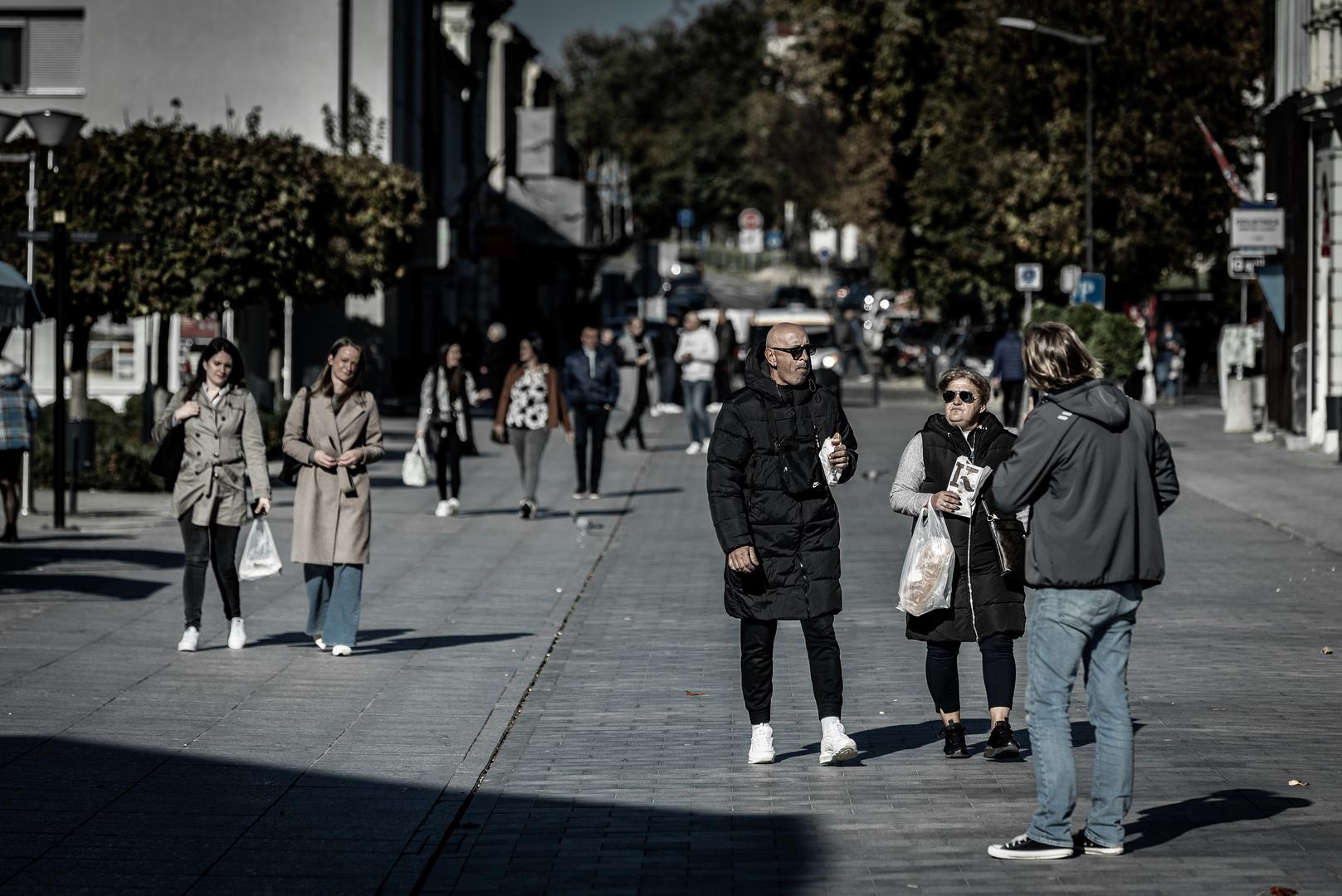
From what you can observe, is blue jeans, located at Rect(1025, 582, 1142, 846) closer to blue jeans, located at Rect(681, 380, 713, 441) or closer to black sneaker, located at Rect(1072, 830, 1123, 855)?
black sneaker, located at Rect(1072, 830, 1123, 855)

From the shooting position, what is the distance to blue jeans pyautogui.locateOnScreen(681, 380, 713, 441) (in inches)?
1032

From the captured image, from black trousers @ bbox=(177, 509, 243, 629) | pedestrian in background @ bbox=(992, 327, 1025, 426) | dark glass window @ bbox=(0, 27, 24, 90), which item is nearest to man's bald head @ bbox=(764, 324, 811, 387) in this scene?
black trousers @ bbox=(177, 509, 243, 629)

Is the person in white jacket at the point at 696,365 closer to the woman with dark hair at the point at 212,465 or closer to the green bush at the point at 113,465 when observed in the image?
the green bush at the point at 113,465

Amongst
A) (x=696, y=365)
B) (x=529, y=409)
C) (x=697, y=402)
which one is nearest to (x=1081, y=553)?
(x=529, y=409)

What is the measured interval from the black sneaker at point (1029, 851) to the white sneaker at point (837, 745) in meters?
1.51

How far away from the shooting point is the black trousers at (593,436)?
20.7 metres

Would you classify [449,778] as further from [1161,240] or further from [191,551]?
[1161,240]

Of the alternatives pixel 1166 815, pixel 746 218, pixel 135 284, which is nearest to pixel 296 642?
pixel 1166 815

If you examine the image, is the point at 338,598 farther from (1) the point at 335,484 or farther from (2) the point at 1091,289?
(2) the point at 1091,289

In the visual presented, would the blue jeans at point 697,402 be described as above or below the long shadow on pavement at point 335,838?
above

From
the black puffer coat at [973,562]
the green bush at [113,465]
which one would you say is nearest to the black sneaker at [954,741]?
the black puffer coat at [973,562]

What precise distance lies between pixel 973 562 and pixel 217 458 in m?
4.64

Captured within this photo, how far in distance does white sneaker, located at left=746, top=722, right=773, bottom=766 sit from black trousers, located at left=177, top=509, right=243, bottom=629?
3.98m

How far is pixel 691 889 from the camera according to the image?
20.4 feet
